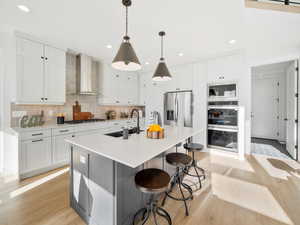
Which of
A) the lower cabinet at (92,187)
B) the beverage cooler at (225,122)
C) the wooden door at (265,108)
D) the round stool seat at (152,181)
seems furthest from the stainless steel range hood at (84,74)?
the wooden door at (265,108)

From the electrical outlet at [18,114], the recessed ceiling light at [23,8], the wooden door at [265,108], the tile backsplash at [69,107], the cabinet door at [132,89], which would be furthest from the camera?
the wooden door at [265,108]

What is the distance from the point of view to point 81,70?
3.43 m

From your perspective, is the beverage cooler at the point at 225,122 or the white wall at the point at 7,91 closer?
the white wall at the point at 7,91

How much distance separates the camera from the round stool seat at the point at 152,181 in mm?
1155

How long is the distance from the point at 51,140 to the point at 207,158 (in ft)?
A: 11.6

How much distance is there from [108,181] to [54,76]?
277cm

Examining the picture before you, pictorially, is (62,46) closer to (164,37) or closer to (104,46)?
(104,46)

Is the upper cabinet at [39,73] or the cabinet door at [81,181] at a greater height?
the upper cabinet at [39,73]

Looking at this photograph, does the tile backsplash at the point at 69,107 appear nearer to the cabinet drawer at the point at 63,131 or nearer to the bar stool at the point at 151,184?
the cabinet drawer at the point at 63,131

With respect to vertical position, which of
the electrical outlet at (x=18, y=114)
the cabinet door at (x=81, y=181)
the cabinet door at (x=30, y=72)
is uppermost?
the cabinet door at (x=30, y=72)

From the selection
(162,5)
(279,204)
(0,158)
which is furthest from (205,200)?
(0,158)

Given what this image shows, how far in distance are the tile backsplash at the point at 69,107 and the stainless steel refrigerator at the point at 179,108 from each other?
203 cm

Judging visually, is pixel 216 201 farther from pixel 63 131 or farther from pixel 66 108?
pixel 66 108

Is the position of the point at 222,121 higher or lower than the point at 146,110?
lower
